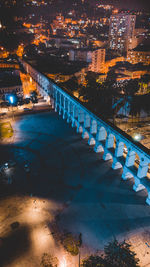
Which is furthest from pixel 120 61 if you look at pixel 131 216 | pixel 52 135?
pixel 131 216

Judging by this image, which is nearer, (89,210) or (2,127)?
(89,210)

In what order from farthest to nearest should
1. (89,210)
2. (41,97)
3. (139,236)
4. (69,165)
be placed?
(41,97), (69,165), (89,210), (139,236)

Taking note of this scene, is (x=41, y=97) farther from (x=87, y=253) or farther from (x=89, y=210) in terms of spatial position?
(x=87, y=253)

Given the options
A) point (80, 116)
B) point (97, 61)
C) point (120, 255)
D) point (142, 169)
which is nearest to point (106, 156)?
point (142, 169)

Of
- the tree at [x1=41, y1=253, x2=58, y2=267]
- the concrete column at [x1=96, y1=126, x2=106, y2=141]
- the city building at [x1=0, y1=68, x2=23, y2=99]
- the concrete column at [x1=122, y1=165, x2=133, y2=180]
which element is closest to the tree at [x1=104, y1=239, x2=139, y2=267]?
the tree at [x1=41, y1=253, x2=58, y2=267]

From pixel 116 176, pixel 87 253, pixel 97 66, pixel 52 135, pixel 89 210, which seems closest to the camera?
pixel 87 253

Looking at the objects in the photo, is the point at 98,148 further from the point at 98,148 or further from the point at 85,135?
the point at 85,135
